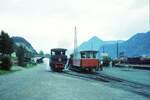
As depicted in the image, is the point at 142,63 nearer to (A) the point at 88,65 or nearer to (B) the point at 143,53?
(B) the point at 143,53

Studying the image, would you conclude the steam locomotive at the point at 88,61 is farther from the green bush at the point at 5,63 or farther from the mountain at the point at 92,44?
the mountain at the point at 92,44

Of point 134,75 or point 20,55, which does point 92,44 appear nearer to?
point 20,55

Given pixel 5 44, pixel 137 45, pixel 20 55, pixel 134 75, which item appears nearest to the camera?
pixel 134 75

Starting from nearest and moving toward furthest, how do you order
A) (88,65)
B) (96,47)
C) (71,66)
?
(88,65) < (71,66) < (96,47)

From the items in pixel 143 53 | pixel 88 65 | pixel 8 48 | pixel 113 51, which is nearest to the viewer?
pixel 88 65

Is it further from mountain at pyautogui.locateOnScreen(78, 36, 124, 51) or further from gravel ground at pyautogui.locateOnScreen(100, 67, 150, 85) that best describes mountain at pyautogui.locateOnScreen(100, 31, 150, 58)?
gravel ground at pyautogui.locateOnScreen(100, 67, 150, 85)

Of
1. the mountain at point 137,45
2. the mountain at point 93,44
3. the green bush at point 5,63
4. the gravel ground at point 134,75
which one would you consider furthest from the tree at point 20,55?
the mountain at point 93,44

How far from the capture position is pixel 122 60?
6881 centimetres

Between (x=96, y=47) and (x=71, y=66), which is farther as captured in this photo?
(x=96, y=47)

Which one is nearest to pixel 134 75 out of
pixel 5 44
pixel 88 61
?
pixel 88 61

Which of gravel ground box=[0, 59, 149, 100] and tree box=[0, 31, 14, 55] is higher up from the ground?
tree box=[0, 31, 14, 55]

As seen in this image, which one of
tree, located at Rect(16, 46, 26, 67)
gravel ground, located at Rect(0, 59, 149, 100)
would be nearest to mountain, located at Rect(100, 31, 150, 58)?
tree, located at Rect(16, 46, 26, 67)

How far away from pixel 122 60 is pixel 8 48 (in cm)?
3464

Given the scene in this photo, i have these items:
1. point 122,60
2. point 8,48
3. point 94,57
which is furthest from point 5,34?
point 94,57
